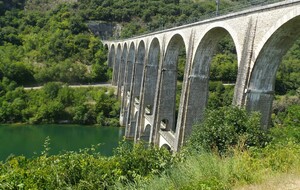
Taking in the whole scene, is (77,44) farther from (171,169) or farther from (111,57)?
(171,169)

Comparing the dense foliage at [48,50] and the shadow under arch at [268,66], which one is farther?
the dense foliage at [48,50]

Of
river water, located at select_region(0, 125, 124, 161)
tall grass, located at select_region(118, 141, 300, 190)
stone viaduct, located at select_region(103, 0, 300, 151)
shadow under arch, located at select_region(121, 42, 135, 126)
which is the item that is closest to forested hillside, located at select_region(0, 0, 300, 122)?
river water, located at select_region(0, 125, 124, 161)

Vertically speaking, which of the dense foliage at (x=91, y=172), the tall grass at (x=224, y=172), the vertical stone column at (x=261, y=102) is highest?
the vertical stone column at (x=261, y=102)

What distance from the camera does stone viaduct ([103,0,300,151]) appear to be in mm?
11438

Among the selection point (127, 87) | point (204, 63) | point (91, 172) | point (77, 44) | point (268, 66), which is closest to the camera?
point (91, 172)

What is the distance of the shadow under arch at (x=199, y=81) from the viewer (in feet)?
57.1

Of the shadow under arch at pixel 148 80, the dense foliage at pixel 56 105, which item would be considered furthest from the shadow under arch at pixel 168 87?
the dense foliage at pixel 56 105

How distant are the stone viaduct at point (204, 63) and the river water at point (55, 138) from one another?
371cm

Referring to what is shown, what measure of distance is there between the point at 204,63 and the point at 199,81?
114 cm

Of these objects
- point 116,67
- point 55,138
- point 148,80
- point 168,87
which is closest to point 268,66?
point 168,87

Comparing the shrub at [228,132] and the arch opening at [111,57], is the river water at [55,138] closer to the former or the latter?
the shrub at [228,132]

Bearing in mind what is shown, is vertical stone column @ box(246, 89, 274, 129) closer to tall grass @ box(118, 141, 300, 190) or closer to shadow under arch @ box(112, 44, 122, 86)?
tall grass @ box(118, 141, 300, 190)

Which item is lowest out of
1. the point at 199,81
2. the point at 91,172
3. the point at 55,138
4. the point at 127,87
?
the point at 55,138

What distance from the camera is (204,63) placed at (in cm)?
1797
